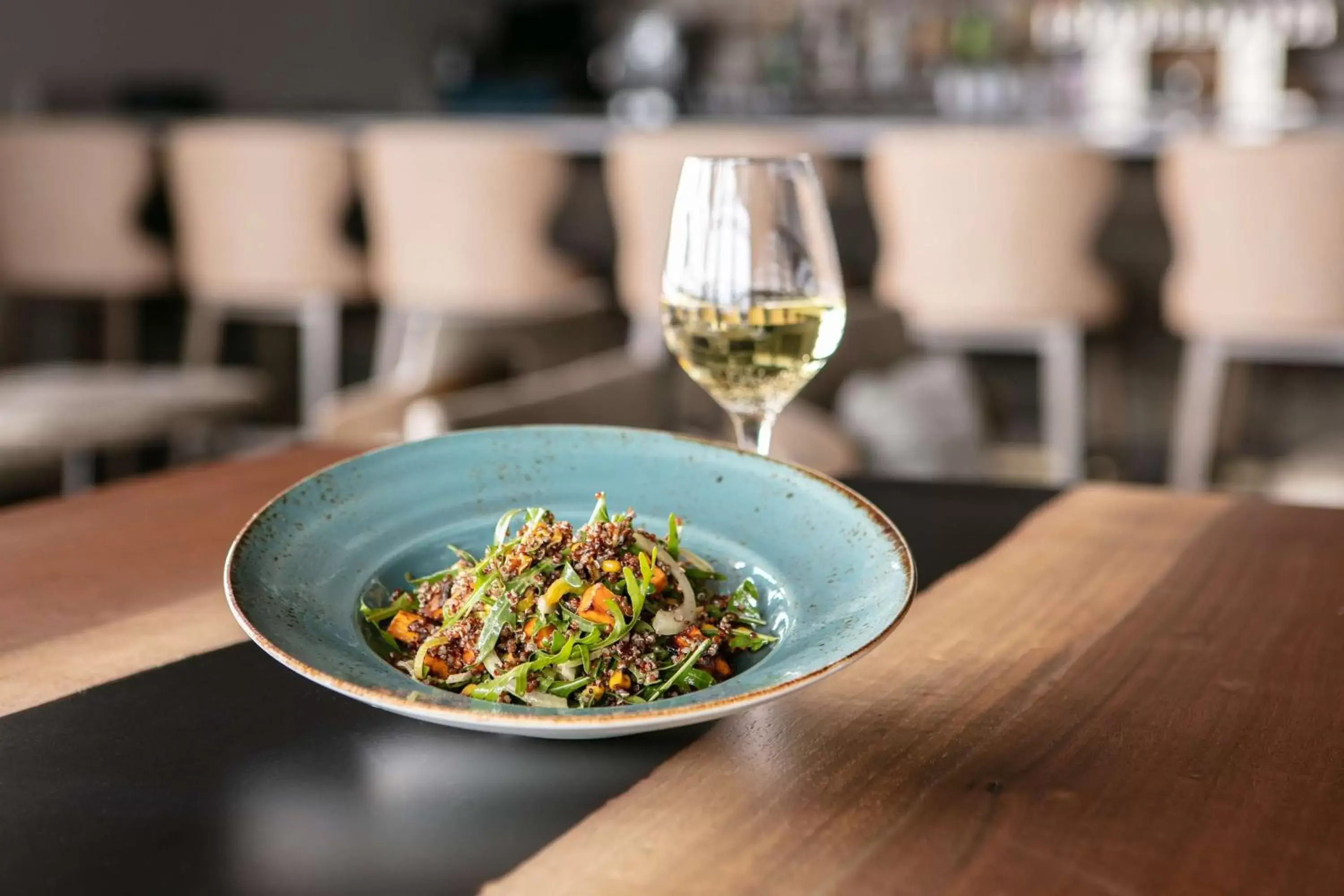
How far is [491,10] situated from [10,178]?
3565mm

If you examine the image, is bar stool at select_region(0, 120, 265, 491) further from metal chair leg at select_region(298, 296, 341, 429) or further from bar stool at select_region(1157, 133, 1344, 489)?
bar stool at select_region(1157, 133, 1344, 489)

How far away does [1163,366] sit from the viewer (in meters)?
3.22

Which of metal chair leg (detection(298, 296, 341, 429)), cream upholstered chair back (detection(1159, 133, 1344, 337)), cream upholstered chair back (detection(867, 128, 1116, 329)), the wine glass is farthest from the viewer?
metal chair leg (detection(298, 296, 341, 429))

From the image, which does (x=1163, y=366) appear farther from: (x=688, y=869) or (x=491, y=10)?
(x=491, y=10)

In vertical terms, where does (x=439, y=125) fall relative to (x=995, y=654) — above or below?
above

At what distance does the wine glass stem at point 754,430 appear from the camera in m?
0.80

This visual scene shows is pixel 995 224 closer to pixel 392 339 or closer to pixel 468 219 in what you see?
pixel 468 219

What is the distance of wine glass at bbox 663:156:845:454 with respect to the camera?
75 centimetres

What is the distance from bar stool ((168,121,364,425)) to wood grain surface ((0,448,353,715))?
2260 millimetres

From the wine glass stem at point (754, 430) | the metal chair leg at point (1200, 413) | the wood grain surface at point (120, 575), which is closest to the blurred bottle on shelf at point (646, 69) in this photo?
the metal chair leg at point (1200, 413)

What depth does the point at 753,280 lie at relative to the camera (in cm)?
77

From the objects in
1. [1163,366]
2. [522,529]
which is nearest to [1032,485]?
[522,529]

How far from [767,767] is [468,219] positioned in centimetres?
267

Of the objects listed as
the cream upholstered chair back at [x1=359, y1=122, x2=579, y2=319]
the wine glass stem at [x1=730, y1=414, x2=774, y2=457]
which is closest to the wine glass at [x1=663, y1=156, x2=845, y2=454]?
the wine glass stem at [x1=730, y1=414, x2=774, y2=457]
